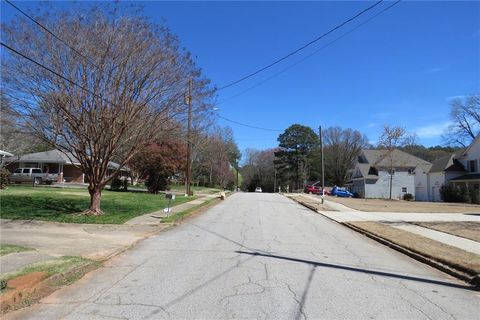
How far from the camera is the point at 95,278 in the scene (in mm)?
8922

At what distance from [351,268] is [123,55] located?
12307 mm

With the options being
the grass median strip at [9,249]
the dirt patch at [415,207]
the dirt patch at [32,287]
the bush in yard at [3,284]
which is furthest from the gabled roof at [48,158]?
the bush in yard at [3,284]

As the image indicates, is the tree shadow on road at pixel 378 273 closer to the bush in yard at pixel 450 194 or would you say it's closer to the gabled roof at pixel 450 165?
the bush in yard at pixel 450 194

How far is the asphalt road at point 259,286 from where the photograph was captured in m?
6.77

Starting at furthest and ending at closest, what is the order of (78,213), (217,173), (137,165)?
(217,173) < (137,165) < (78,213)

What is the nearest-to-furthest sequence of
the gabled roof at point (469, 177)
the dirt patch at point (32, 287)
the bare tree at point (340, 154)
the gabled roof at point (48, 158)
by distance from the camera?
the dirt patch at point (32, 287) < the gabled roof at point (469, 177) < the gabled roof at point (48, 158) < the bare tree at point (340, 154)

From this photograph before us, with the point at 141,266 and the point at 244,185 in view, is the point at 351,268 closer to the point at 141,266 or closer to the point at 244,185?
the point at 141,266

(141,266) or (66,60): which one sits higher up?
(66,60)

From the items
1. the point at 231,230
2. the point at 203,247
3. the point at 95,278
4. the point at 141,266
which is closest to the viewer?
the point at 95,278

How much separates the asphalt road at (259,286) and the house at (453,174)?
155 feet

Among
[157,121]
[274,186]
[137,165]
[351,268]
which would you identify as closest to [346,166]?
[274,186]

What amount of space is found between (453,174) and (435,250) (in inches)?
2076

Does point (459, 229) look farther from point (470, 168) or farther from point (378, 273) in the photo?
point (470, 168)

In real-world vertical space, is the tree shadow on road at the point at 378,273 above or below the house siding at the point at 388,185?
below
